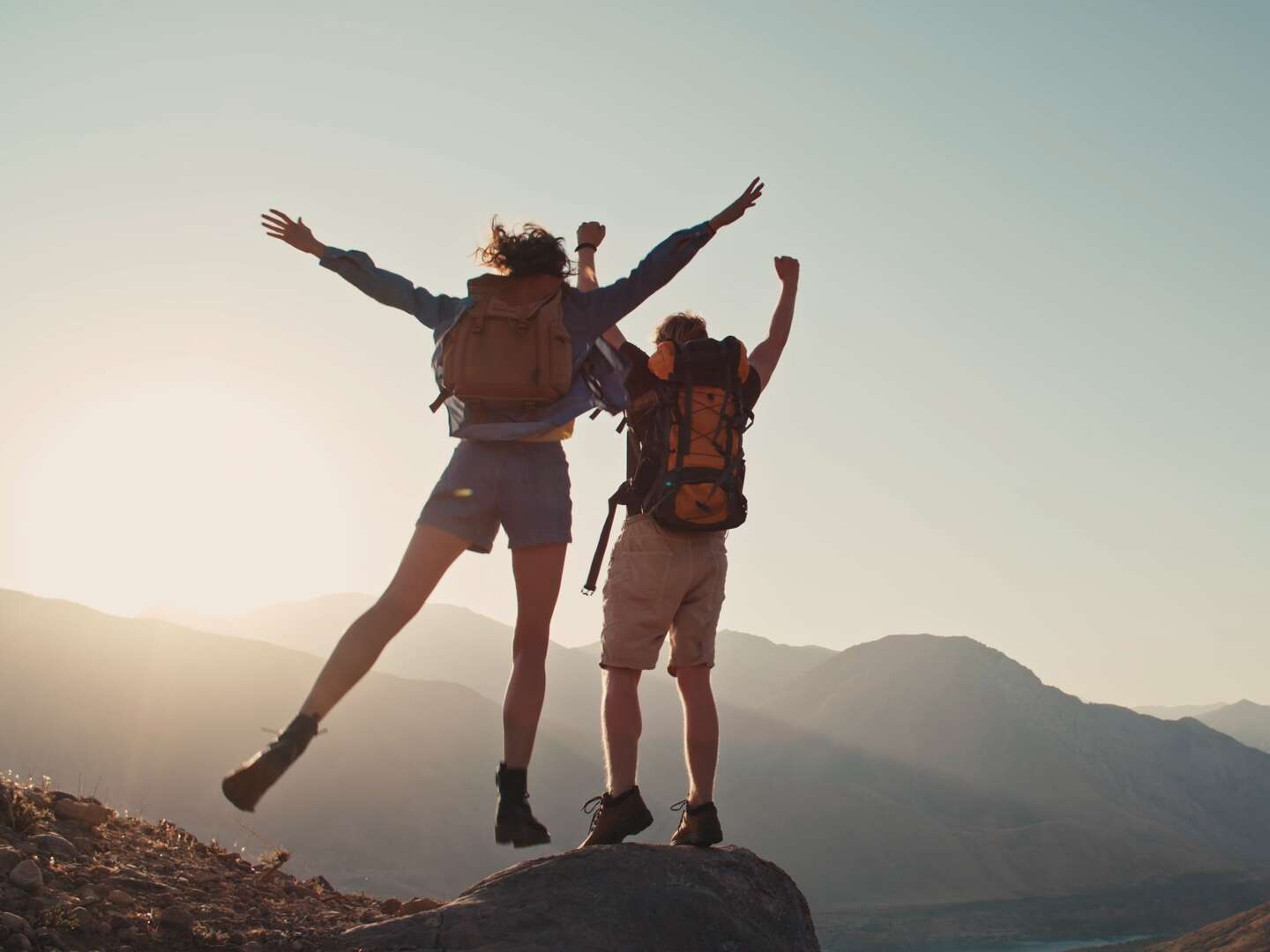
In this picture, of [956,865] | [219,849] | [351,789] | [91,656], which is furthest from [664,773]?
[219,849]

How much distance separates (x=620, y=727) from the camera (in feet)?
18.3

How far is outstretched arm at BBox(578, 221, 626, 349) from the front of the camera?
5352 millimetres

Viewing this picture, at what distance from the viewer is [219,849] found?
6172mm

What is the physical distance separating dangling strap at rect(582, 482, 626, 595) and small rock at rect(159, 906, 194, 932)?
2.22 meters

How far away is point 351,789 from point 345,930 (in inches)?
4100

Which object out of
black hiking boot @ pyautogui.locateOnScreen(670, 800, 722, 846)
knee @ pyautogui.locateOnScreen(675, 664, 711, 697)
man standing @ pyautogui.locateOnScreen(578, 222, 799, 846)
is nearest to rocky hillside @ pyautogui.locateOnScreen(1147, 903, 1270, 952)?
black hiking boot @ pyautogui.locateOnScreen(670, 800, 722, 846)

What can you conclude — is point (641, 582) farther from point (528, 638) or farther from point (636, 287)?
point (636, 287)

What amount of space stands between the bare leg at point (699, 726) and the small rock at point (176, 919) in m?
2.47

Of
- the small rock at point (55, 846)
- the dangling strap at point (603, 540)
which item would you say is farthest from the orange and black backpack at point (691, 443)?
the small rock at point (55, 846)

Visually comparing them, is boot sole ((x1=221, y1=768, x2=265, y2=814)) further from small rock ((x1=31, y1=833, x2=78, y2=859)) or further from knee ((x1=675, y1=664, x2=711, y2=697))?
knee ((x1=675, y1=664, x2=711, y2=697))

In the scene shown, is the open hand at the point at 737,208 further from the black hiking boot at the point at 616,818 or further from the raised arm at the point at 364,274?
the black hiking boot at the point at 616,818

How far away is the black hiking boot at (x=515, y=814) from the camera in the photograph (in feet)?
15.6

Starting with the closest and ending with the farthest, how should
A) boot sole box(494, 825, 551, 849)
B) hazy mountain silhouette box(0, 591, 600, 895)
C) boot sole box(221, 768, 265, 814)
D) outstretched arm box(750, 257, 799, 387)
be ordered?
1. boot sole box(221, 768, 265, 814)
2. boot sole box(494, 825, 551, 849)
3. outstretched arm box(750, 257, 799, 387)
4. hazy mountain silhouette box(0, 591, 600, 895)

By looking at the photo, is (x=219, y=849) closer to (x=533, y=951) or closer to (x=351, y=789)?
(x=533, y=951)
